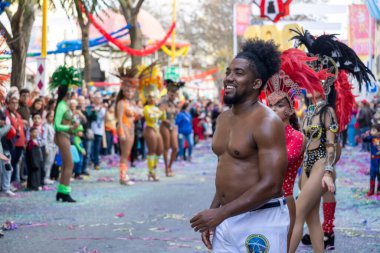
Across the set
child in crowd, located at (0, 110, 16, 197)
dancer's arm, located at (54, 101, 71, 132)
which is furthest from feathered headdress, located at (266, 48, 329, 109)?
child in crowd, located at (0, 110, 16, 197)

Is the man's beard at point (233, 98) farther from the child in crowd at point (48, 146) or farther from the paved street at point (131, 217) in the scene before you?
the child in crowd at point (48, 146)

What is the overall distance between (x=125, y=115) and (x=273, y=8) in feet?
23.1

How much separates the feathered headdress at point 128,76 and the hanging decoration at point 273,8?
6222 millimetres

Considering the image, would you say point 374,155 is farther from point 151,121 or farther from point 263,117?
point 263,117

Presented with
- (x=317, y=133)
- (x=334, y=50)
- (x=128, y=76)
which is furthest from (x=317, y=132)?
(x=128, y=76)

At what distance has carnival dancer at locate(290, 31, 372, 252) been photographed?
7035mm

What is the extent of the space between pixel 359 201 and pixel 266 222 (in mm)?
8609

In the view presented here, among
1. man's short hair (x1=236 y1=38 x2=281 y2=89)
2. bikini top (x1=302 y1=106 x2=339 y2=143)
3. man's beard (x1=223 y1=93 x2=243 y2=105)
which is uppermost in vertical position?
man's short hair (x1=236 y1=38 x2=281 y2=89)

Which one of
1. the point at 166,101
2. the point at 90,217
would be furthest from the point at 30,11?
the point at 90,217

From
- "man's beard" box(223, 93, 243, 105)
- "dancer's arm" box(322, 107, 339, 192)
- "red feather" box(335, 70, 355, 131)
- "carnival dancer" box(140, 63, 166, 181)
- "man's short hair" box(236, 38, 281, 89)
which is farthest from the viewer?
"carnival dancer" box(140, 63, 166, 181)

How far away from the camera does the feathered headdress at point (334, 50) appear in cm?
772

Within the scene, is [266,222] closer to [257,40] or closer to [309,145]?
[257,40]

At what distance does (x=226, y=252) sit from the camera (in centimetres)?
445

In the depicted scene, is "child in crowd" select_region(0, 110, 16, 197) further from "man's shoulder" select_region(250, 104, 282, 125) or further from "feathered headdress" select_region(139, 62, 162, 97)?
"man's shoulder" select_region(250, 104, 282, 125)
